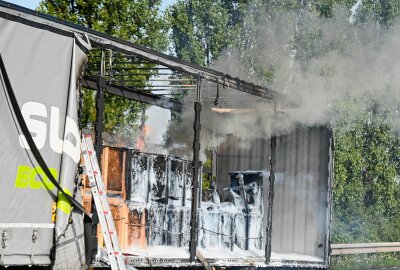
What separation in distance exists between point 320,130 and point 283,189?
1294 mm

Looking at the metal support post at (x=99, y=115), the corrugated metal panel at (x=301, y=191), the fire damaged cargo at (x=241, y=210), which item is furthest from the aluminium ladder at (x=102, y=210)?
the corrugated metal panel at (x=301, y=191)

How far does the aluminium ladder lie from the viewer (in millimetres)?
8211

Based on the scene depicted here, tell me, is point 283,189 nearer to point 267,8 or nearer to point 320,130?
point 320,130

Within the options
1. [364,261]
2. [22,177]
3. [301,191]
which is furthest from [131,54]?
[364,261]

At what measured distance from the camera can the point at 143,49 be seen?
920 cm

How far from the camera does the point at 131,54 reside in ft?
29.6

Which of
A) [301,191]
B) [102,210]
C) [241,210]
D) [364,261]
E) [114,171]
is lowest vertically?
[364,261]

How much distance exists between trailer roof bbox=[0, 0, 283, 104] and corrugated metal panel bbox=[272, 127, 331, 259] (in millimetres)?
1260

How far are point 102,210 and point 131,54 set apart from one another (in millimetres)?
1996

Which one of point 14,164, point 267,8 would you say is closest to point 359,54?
point 267,8

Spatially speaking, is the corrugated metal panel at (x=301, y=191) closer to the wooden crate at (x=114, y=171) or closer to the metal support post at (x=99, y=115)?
the wooden crate at (x=114, y=171)

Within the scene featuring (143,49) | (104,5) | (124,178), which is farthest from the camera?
(104,5)

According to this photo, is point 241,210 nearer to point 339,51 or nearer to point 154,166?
point 154,166

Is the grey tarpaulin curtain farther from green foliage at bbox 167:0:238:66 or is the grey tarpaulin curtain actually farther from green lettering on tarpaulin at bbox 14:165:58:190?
green foliage at bbox 167:0:238:66
